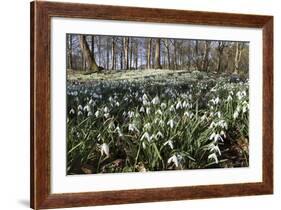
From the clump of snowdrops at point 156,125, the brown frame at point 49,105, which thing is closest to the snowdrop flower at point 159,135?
the clump of snowdrops at point 156,125

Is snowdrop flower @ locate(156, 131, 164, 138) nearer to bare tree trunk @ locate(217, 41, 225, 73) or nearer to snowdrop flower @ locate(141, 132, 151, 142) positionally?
snowdrop flower @ locate(141, 132, 151, 142)

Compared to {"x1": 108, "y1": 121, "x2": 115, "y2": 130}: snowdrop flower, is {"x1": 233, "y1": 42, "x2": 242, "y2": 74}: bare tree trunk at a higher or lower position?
higher

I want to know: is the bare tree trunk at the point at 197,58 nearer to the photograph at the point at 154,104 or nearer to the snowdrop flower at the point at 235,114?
the photograph at the point at 154,104

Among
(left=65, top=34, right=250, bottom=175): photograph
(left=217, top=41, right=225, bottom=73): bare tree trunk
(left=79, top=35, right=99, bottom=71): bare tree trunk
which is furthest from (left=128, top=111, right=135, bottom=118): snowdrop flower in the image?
(left=217, top=41, right=225, bottom=73): bare tree trunk

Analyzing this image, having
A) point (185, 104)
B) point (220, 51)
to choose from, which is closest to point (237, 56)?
point (220, 51)

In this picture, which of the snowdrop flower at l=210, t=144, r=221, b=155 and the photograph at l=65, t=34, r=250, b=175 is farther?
the snowdrop flower at l=210, t=144, r=221, b=155

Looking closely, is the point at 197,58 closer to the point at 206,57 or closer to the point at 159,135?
the point at 206,57

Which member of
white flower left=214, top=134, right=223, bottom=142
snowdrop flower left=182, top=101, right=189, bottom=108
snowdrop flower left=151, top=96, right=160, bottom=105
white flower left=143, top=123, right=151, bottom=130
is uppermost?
snowdrop flower left=151, top=96, right=160, bottom=105
